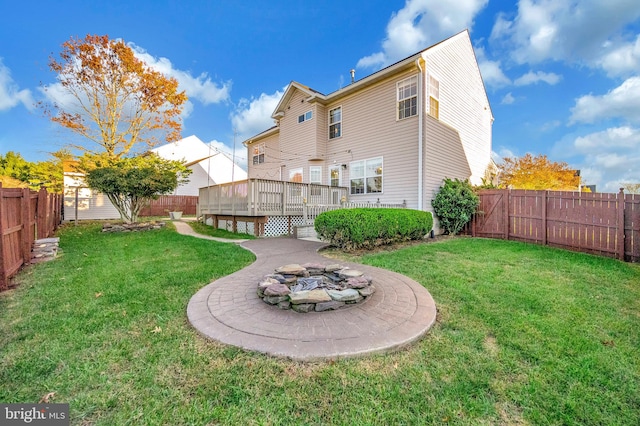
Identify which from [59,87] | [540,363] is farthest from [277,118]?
[540,363]

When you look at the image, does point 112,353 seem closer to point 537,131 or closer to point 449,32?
point 449,32

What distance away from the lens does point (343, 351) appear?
2.42 meters

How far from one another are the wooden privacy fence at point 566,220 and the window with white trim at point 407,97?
4256mm

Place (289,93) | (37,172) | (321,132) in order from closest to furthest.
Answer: (321,132), (289,93), (37,172)

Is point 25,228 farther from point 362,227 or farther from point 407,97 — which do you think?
point 407,97

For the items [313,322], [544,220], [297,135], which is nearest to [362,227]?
[313,322]

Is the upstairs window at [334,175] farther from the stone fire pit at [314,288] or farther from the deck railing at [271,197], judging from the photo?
the stone fire pit at [314,288]

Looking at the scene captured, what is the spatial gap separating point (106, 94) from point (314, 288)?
19.1 meters

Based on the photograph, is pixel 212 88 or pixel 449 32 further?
pixel 212 88

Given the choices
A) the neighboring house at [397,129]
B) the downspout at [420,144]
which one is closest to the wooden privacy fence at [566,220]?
the neighboring house at [397,129]

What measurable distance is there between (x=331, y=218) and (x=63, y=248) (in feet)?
25.3

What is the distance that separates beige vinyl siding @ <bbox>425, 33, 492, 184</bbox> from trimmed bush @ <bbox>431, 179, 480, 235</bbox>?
1.71 m

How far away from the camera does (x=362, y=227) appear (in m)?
7.01

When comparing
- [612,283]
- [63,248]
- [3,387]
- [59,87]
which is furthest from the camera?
[59,87]
